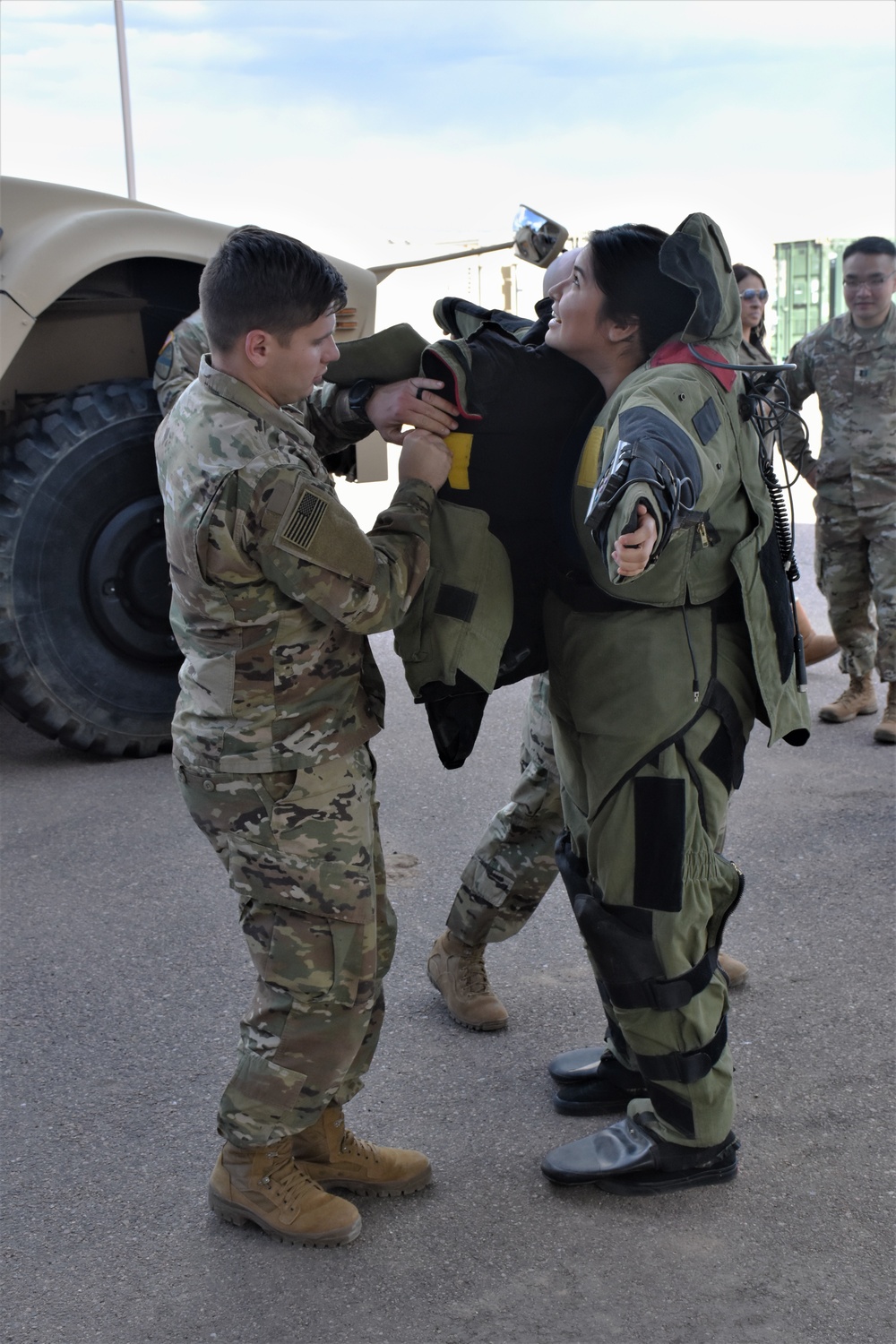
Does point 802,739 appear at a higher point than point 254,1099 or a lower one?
higher

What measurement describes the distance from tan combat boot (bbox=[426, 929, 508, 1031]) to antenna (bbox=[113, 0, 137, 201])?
6108mm

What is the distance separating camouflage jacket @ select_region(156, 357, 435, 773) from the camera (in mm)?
2002

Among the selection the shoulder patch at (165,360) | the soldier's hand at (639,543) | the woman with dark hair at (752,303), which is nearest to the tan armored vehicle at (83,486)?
the shoulder patch at (165,360)

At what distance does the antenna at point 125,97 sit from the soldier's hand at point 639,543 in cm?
684

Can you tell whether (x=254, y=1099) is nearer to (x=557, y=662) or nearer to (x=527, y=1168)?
(x=527, y=1168)

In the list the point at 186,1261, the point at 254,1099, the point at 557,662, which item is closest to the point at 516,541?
the point at 557,662

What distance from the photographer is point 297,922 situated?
2.19m

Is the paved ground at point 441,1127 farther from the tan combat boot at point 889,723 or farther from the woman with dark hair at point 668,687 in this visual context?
the tan combat boot at point 889,723

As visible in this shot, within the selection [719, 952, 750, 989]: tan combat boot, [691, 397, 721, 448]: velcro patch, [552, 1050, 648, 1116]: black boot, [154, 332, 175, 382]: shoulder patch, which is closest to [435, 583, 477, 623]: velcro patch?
[691, 397, 721, 448]: velcro patch

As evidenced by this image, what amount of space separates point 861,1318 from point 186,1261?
1.12 meters

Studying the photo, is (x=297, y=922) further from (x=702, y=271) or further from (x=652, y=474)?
(x=702, y=271)

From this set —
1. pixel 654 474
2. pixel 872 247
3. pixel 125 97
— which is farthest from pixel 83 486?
pixel 125 97

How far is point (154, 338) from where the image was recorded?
5309 mm

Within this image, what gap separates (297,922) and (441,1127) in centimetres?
73
